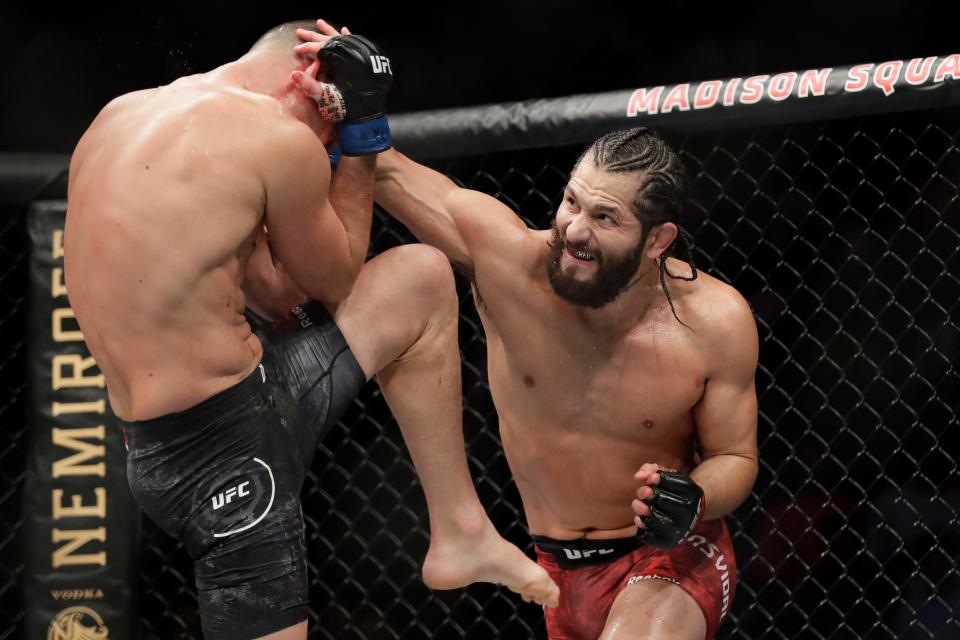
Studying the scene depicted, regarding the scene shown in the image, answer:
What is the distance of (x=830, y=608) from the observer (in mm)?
2908

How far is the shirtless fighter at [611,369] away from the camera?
6.51 ft

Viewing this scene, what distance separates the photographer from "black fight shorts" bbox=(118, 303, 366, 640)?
1541 millimetres

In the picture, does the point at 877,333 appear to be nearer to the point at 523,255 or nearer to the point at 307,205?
the point at 523,255

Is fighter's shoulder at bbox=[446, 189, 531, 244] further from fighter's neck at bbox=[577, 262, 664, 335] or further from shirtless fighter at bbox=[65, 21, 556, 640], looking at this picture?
shirtless fighter at bbox=[65, 21, 556, 640]

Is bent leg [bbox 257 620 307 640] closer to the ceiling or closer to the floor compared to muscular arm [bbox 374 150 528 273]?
closer to the floor

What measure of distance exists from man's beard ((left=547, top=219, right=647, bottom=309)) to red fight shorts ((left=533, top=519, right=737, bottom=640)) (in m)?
0.47

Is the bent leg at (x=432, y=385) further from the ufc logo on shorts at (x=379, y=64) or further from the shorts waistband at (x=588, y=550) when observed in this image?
the shorts waistband at (x=588, y=550)

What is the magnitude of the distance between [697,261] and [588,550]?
3.30 feet

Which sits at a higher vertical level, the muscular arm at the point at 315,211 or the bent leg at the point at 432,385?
the muscular arm at the point at 315,211

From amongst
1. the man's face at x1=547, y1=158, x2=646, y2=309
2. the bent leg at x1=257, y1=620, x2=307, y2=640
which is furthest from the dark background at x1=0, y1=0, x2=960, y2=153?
the bent leg at x1=257, y1=620, x2=307, y2=640

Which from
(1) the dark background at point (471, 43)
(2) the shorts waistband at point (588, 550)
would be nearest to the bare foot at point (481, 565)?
(2) the shorts waistband at point (588, 550)

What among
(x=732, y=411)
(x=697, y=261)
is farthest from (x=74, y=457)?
(x=697, y=261)

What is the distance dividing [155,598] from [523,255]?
4.60 ft

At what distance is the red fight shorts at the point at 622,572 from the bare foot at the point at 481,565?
30 cm
